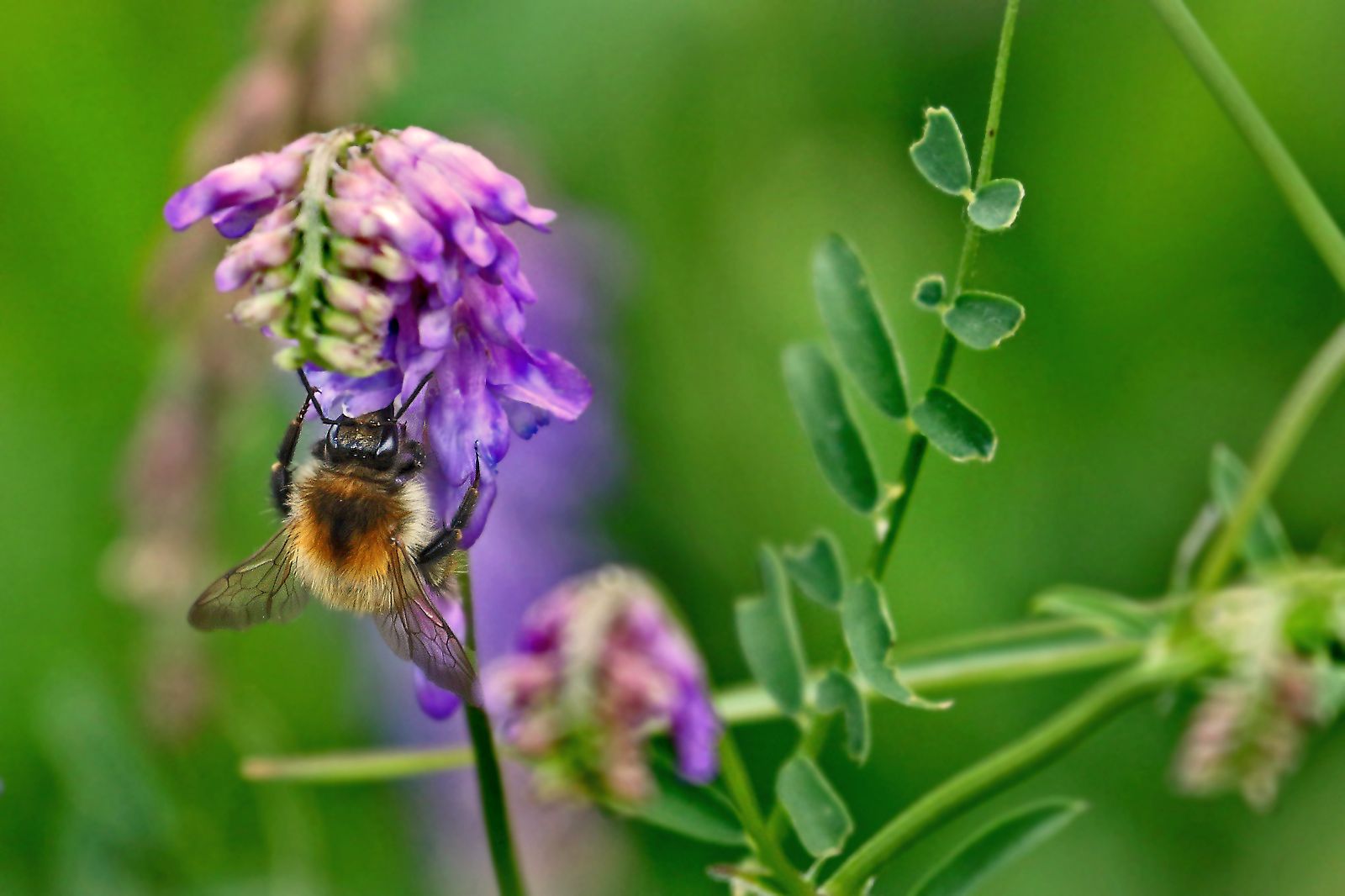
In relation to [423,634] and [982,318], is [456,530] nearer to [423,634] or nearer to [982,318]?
[423,634]

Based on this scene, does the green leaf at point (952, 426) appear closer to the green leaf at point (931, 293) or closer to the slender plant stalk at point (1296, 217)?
the green leaf at point (931, 293)

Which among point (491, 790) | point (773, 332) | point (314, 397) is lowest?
point (491, 790)

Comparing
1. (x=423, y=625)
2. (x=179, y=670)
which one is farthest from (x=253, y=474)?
(x=423, y=625)

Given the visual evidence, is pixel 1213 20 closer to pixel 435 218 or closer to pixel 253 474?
pixel 253 474

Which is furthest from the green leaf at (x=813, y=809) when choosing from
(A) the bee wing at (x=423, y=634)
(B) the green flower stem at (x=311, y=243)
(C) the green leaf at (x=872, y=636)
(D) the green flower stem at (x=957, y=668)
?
(B) the green flower stem at (x=311, y=243)

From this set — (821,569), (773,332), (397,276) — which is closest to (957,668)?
(821,569)

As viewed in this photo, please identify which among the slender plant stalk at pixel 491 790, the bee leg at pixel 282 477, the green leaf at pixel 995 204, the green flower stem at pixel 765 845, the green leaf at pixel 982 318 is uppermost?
the green leaf at pixel 995 204

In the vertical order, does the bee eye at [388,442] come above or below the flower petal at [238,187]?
below
